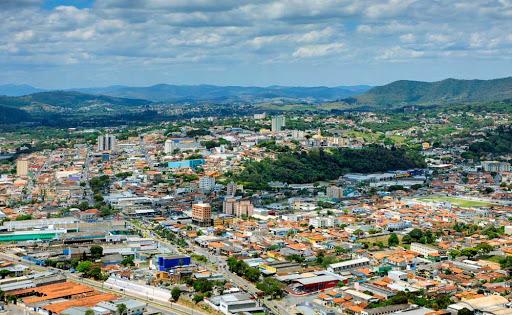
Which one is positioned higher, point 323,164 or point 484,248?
point 323,164

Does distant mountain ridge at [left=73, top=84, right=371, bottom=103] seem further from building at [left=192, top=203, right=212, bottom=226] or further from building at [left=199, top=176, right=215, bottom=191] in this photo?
building at [left=192, top=203, right=212, bottom=226]

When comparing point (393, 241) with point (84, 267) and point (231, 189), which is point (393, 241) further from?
point (231, 189)

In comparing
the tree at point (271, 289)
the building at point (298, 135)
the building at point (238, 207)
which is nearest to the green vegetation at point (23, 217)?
the building at point (238, 207)

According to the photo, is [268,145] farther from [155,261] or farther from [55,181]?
[155,261]

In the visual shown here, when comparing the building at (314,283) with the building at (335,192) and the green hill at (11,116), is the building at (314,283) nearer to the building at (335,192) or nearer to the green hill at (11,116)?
the building at (335,192)

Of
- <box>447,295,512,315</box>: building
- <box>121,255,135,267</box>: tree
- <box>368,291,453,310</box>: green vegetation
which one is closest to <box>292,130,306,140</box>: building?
<box>121,255,135,267</box>: tree

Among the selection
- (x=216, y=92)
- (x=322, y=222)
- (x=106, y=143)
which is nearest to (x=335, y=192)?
(x=322, y=222)

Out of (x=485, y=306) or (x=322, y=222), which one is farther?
(x=322, y=222)
